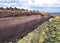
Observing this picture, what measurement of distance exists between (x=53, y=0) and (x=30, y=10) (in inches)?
27.4

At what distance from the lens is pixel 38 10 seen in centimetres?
332

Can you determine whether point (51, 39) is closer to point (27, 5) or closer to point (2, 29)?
point (2, 29)

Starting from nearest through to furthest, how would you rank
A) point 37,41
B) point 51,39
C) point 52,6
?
point 37,41 < point 51,39 < point 52,6

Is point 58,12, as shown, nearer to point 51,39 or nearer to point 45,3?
point 45,3

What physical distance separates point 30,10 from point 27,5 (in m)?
0.12

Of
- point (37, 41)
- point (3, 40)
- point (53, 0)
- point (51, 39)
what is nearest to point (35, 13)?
point (53, 0)

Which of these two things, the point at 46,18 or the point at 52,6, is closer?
the point at 52,6

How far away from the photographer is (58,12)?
347cm

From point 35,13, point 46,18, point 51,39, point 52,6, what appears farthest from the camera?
point 46,18

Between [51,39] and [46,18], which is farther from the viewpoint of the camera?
[46,18]

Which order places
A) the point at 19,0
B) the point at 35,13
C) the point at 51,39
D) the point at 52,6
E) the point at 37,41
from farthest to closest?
the point at 52,6 < the point at 35,13 < the point at 19,0 < the point at 51,39 < the point at 37,41

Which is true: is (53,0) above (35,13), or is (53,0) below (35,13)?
above

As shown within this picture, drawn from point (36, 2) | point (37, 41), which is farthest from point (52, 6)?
point (37, 41)

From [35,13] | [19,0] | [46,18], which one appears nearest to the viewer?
[19,0]
